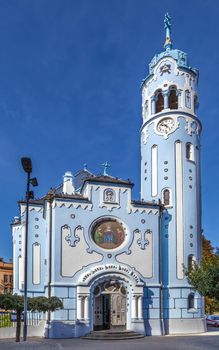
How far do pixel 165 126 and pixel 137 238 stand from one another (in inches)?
366

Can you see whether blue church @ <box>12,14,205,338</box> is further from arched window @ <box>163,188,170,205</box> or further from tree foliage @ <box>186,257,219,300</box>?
tree foliage @ <box>186,257,219,300</box>

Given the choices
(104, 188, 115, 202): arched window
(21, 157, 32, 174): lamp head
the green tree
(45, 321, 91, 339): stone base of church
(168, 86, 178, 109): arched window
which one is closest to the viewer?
(21, 157, 32, 174): lamp head

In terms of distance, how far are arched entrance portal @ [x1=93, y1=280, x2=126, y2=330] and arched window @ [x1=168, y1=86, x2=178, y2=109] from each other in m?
15.0

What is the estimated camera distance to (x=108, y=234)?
108 ft

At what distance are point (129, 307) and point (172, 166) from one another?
1085 cm

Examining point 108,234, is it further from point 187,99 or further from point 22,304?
point 187,99

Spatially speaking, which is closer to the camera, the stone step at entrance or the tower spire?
the stone step at entrance

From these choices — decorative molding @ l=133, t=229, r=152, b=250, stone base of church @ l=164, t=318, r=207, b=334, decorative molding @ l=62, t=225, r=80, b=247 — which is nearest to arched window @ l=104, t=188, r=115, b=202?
decorative molding @ l=133, t=229, r=152, b=250

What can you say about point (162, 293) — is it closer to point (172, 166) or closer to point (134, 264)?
point (134, 264)

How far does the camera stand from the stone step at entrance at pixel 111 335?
28.8 m

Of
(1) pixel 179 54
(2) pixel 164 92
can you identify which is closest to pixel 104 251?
(2) pixel 164 92

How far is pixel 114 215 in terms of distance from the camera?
1309 inches

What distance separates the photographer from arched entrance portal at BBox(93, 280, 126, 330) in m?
31.4

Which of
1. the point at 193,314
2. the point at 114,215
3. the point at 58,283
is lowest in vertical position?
the point at 193,314
